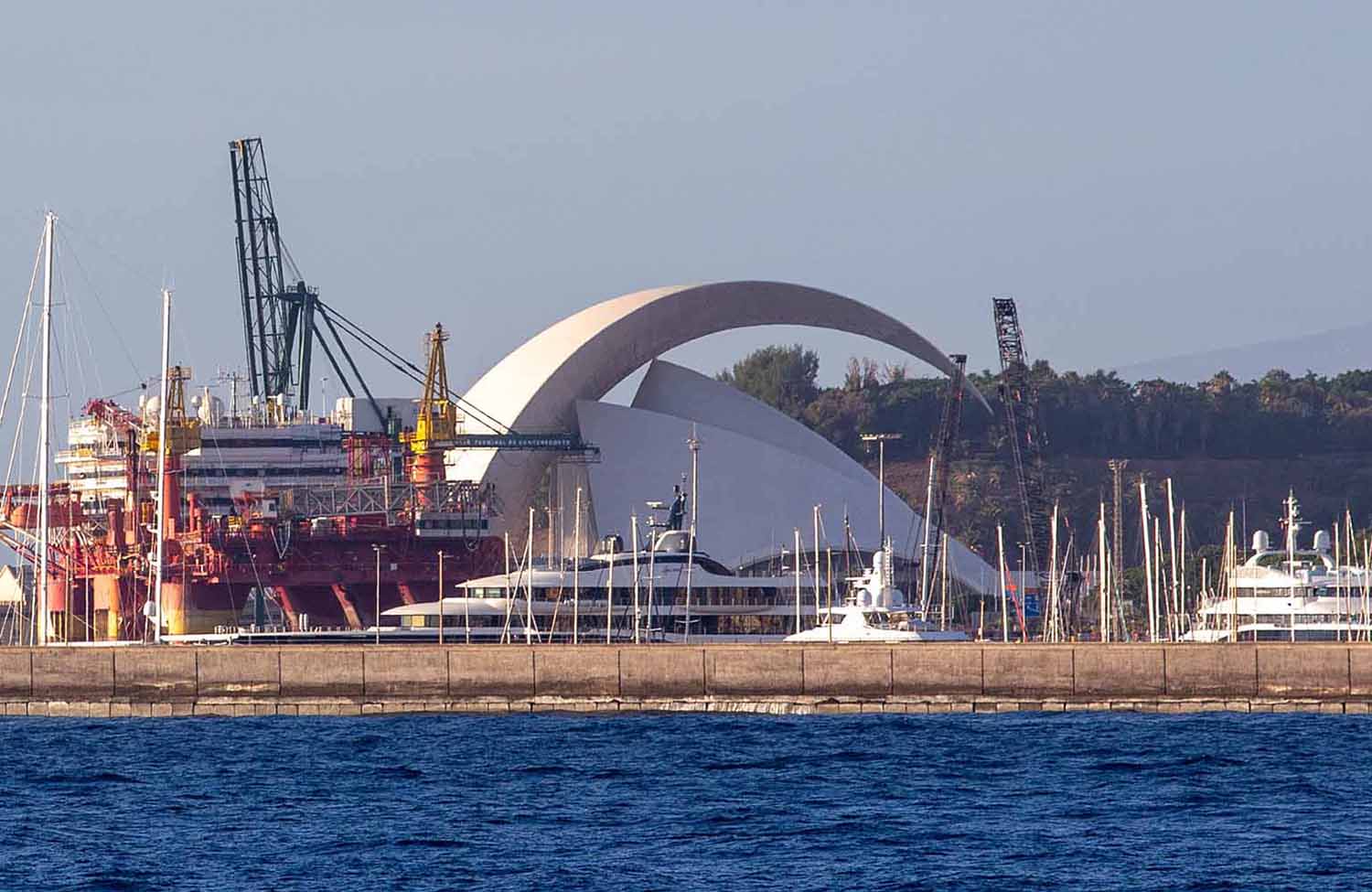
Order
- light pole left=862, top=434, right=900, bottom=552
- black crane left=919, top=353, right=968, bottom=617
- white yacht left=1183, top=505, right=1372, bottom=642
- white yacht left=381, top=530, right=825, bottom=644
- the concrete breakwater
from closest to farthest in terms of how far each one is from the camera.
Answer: the concrete breakwater → white yacht left=1183, top=505, right=1372, bottom=642 → white yacht left=381, top=530, right=825, bottom=644 → light pole left=862, top=434, right=900, bottom=552 → black crane left=919, top=353, right=968, bottom=617

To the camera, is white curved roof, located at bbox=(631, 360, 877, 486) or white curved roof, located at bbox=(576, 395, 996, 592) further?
white curved roof, located at bbox=(631, 360, 877, 486)

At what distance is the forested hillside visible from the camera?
485 feet

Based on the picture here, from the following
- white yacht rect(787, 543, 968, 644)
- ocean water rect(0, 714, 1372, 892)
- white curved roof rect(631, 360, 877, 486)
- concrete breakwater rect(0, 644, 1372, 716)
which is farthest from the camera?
Answer: white curved roof rect(631, 360, 877, 486)

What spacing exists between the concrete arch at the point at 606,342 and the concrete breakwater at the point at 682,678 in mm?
39085

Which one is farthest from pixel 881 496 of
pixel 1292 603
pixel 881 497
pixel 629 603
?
pixel 1292 603

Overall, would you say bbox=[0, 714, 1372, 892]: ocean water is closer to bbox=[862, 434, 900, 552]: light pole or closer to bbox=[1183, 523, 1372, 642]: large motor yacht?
bbox=[1183, 523, 1372, 642]: large motor yacht

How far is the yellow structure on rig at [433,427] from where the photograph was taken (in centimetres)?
9344

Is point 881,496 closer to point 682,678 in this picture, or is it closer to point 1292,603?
point 1292,603

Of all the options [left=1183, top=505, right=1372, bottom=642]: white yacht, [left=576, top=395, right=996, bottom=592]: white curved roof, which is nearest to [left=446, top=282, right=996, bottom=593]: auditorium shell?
[left=576, top=395, right=996, bottom=592]: white curved roof

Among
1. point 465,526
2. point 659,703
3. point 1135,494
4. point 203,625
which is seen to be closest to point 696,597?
point 465,526

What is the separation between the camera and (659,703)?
54.2m

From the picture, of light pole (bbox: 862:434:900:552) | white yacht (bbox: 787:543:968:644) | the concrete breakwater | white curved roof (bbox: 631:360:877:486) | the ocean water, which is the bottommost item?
the ocean water

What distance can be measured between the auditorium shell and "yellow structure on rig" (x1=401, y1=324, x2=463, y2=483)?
5.78 ft

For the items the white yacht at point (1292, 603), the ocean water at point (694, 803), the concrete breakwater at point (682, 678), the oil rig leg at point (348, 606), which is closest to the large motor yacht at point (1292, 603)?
the white yacht at point (1292, 603)
